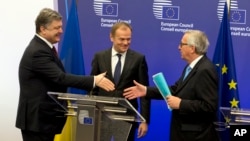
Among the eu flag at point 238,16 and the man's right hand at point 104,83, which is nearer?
the man's right hand at point 104,83

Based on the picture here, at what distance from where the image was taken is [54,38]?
3.28 metres

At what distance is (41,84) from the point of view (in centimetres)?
318

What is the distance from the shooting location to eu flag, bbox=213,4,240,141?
12.8 ft

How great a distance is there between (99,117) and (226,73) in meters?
1.74

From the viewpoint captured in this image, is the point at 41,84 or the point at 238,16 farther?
the point at 238,16

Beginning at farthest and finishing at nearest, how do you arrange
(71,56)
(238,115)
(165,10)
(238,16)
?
1. (165,10)
2. (238,16)
3. (71,56)
4. (238,115)

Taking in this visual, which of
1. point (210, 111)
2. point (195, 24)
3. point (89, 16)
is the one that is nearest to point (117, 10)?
point (89, 16)

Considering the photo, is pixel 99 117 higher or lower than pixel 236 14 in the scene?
lower

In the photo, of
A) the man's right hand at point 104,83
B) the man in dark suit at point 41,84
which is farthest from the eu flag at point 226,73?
the man in dark suit at point 41,84

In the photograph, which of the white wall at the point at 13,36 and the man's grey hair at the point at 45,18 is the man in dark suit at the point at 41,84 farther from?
the white wall at the point at 13,36

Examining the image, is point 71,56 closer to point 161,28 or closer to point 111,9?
point 111,9

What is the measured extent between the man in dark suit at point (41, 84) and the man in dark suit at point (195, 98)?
57 centimetres

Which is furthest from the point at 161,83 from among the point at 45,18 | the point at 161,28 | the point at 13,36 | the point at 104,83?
the point at 13,36

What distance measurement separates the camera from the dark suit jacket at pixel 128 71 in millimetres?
3639
